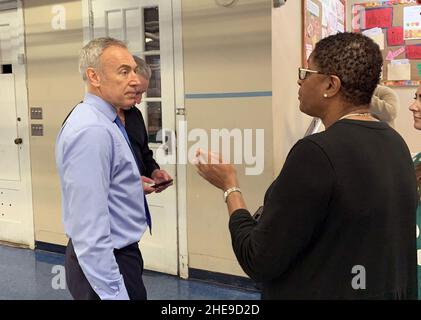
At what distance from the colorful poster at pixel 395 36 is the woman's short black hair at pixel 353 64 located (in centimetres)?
387

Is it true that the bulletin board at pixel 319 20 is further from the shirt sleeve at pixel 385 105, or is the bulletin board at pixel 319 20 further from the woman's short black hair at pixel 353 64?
the woman's short black hair at pixel 353 64

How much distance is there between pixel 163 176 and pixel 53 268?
7.00ft

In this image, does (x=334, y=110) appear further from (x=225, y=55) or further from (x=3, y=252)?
(x=3, y=252)

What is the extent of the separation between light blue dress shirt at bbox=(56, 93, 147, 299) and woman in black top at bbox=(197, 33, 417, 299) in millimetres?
458

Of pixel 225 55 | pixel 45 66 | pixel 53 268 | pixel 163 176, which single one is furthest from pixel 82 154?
pixel 45 66

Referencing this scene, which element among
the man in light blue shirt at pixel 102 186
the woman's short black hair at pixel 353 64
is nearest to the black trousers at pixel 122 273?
the man in light blue shirt at pixel 102 186

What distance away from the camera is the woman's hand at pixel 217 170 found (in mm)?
1275

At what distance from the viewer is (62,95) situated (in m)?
3.92

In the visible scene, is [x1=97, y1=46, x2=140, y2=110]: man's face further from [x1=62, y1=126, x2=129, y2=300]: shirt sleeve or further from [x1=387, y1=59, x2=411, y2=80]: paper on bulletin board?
[x1=387, y1=59, x2=411, y2=80]: paper on bulletin board

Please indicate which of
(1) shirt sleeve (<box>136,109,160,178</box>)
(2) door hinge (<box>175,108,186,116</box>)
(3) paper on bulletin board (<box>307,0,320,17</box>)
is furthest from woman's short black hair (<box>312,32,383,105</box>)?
(3) paper on bulletin board (<box>307,0,320,17</box>)

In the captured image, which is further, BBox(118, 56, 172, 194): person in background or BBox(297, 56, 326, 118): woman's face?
BBox(118, 56, 172, 194): person in background

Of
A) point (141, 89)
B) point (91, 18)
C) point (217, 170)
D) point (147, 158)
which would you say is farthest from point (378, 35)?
point (217, 170)

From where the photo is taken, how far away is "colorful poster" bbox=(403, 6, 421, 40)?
4430 millimetres

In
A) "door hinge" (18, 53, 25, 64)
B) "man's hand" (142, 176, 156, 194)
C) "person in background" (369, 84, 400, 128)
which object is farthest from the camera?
"door hinge" (18, 53, 25, 64)
